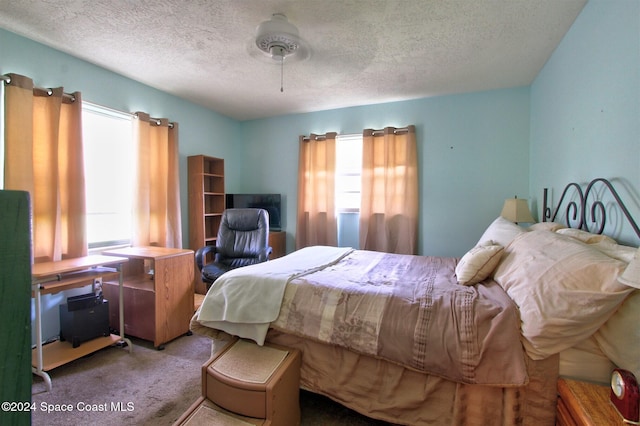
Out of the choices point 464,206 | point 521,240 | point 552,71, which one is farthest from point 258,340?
point 552,71

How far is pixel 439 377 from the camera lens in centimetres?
126

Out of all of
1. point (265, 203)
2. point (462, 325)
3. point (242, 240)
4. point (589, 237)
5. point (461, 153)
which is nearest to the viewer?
point (462, 325)

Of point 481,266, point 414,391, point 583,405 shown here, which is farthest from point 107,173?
point 583,405

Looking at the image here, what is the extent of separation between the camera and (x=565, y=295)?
1075 mm

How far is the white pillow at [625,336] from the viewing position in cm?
95

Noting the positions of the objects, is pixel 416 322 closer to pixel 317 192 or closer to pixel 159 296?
pixel 159 296

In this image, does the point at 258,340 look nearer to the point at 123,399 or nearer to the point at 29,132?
the point at 123,399

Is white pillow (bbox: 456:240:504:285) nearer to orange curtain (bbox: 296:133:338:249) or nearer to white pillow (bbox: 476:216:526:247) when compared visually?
white pillow (bbox: 476:216:526:247)

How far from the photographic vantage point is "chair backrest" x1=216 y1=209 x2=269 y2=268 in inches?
121

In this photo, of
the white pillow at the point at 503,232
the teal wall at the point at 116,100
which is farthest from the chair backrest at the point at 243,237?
the white pillow at the point at 503,232

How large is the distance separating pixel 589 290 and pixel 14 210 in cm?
165

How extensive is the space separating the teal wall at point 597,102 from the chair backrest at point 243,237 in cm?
283

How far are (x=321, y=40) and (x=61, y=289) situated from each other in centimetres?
276

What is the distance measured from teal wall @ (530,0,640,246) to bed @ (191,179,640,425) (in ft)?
0.54
